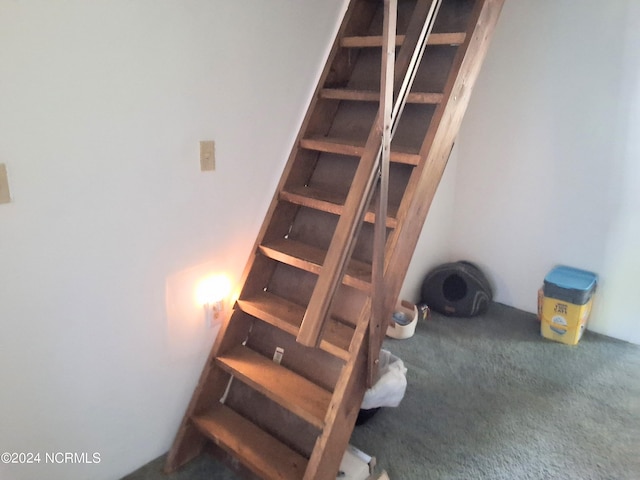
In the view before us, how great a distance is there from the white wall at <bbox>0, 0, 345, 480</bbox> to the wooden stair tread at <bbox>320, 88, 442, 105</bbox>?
Answer: 12 centimetres

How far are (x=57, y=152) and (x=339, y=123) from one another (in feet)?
3.79

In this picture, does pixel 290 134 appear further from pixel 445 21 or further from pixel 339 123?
pixel 445 21

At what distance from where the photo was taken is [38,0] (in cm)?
130

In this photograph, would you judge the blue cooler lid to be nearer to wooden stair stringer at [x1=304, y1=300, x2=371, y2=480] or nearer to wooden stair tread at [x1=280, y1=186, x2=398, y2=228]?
wooden stair tread at [x1=280, y1=186, x2=398, y2=228]

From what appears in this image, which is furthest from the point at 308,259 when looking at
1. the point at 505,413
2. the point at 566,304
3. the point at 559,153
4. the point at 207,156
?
the point at 559,153

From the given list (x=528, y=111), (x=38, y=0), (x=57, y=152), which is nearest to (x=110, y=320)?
(x=57, y=152)

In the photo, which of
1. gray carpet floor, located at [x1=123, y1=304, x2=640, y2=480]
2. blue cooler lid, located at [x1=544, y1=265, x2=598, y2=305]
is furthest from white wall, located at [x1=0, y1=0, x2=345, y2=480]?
blue cooler lid, located at [x1=544, y1=265, x2=598, y2=305]

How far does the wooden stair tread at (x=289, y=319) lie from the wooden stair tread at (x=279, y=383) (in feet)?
0.56

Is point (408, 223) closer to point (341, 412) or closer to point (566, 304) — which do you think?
point (341, 412)

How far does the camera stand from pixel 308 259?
188cm

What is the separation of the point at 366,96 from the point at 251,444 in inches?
55.5

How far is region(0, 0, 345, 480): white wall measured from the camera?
1.39 meters

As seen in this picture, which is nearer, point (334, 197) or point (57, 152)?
point (57, 152)

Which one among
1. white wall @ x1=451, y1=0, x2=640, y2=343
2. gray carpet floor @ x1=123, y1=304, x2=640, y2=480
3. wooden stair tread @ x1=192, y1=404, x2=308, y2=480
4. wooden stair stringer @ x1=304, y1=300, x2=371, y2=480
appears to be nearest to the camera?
wooden stair stringer @ x1=304, y1=300, x2=371, y2=480
